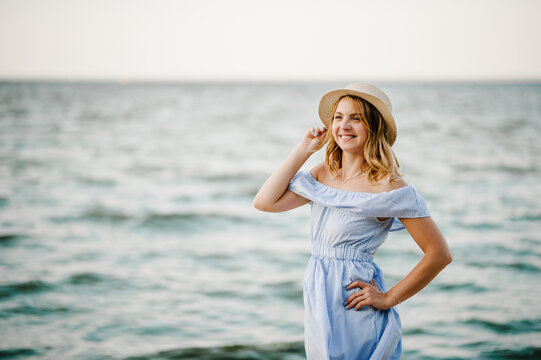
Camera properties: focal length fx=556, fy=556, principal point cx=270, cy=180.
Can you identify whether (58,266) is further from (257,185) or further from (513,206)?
(513,206)

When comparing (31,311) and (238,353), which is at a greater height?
(31,311)

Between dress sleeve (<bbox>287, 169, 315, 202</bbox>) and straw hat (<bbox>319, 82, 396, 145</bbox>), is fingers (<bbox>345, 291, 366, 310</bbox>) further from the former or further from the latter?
straw hat (<bbox>319, 82, 396, 145</bbox>)

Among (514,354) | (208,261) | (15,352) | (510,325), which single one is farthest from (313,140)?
(208,261)

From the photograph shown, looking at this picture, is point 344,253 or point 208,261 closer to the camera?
point 344,253

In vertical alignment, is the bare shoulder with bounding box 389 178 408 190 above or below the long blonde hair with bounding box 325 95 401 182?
below

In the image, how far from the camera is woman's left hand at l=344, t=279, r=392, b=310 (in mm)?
2435

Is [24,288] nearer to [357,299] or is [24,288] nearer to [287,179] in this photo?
[287,179]

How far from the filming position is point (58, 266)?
779 cm

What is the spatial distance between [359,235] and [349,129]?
1.58 ft

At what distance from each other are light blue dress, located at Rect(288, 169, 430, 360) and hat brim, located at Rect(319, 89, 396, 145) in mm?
331

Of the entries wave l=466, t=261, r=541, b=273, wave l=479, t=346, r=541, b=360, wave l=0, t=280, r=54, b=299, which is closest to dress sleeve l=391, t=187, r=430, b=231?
wave l=479, t=346, r=541, b=360

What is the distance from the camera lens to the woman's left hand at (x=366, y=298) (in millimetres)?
2435

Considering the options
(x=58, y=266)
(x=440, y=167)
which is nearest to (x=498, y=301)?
(x=58, y=266)

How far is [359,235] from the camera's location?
246cm
